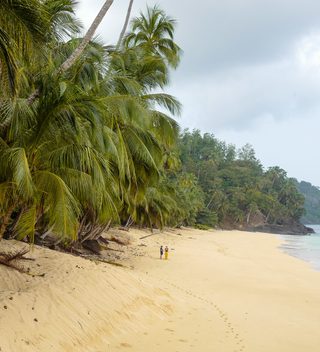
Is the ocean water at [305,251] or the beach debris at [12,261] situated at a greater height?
the ocean water at [305,251]

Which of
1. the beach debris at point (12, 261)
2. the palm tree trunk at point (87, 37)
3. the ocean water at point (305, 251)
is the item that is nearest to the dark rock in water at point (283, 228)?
the ocean water at point (305, 251)

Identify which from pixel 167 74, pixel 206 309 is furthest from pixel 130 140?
pixel 206 309

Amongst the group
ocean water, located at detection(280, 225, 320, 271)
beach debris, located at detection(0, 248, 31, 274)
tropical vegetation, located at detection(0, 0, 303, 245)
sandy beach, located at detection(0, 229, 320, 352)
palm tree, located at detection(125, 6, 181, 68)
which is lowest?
sandy beach, located at detection(0, 229, 320, 352)

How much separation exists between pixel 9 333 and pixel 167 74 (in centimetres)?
1330

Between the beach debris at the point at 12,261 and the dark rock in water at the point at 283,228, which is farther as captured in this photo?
the dark rock in water at the point at 283,228

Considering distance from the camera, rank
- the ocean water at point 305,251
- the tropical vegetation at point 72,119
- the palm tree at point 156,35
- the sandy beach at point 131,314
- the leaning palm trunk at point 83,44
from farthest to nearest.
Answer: the ocean water at point 305,251 < the palm tree at point 156,35 < the leaning palm trunk at point 83,44 < the sandy beach at point 131,314 < the tropical vegetation at point 72,119

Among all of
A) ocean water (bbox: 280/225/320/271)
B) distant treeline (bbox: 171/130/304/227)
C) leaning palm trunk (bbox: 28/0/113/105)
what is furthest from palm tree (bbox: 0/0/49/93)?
distant treeline (bbox: 171/130/304/227)

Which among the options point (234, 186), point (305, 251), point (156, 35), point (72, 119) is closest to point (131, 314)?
point (72, 119)

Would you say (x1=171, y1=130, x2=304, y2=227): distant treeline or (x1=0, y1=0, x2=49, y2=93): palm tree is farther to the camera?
(x1=171, y1=130, x2=304, y2=227): distant treeline

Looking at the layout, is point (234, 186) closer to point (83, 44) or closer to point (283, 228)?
point (283, 228)

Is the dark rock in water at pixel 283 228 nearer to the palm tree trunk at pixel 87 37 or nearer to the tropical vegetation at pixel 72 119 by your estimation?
the tropical vegetation at pixel 72 119

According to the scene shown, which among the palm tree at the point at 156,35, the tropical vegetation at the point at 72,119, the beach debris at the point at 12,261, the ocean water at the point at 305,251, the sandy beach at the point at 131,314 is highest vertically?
the palm tree at the point at 156,35

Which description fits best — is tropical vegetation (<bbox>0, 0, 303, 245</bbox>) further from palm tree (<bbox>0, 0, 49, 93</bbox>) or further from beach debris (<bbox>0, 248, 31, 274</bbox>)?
beach debris (<bbox>0, 248, 31, 274</bbox>)

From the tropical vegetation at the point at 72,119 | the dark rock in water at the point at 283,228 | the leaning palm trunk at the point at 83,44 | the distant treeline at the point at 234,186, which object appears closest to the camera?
the tropical vegetation at the point at 72,119
